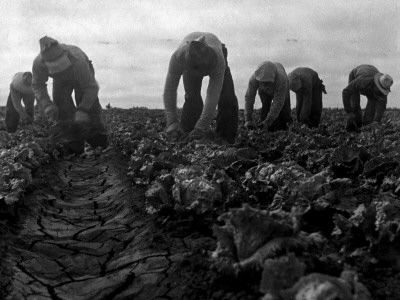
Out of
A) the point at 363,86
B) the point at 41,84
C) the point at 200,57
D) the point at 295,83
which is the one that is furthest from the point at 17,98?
the point at 363,86

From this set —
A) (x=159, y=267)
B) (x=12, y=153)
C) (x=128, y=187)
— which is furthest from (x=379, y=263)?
(x=12, y=153)

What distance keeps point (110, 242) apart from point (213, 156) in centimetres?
153

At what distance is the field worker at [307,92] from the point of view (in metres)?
11.0

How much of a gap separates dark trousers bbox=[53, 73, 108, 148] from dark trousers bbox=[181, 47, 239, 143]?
7.54 feet

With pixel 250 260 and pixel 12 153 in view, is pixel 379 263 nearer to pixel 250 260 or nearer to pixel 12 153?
pixel 250 260

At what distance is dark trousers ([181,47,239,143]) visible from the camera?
24.0 ft

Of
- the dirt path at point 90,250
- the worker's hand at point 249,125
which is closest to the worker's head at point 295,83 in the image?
the worker's hand at point 249,125

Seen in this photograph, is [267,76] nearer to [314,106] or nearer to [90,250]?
[314,106]

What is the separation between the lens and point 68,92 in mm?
8742

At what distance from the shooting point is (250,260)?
2.19 metres

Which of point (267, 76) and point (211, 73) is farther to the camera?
point (267, 76)

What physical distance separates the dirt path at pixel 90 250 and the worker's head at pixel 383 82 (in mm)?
6665

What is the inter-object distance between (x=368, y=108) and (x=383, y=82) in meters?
1.29

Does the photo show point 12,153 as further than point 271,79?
No
